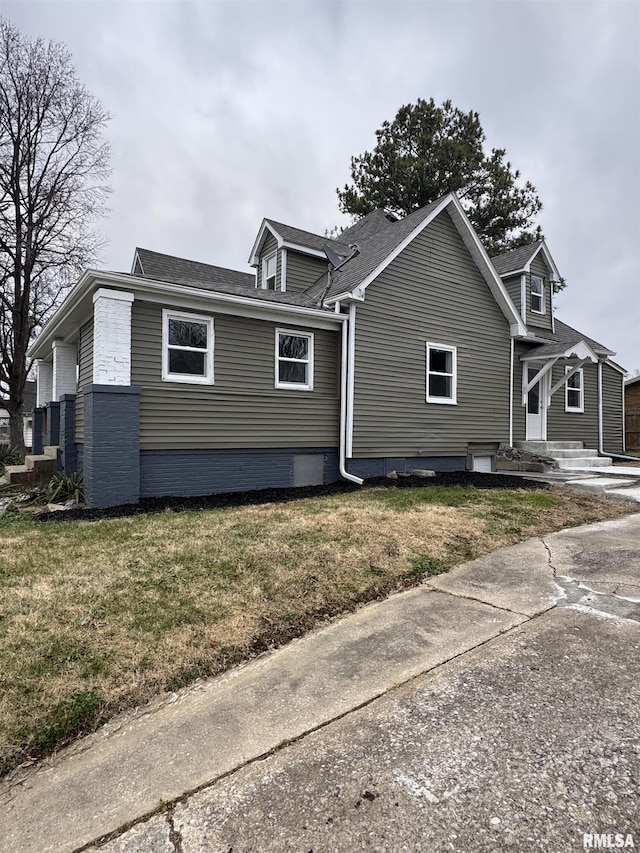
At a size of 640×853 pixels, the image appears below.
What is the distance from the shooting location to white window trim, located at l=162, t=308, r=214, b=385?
8070mm

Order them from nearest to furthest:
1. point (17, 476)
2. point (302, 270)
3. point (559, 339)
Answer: point (17, 476)
point (302, 270)
point (559, 339)

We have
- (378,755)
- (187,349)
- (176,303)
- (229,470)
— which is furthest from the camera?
(229,470)

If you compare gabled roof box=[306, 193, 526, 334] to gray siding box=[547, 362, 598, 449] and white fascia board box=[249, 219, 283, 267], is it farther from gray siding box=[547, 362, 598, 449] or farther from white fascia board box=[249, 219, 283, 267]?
gray siding box=[547, 362, 598, 449]

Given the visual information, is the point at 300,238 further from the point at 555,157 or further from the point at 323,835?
the point at 555,157

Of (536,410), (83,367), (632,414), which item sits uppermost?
(83,367)

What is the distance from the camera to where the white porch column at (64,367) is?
38.7 ft

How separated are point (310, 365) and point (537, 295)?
9.47m

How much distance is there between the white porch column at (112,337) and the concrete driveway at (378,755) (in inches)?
228

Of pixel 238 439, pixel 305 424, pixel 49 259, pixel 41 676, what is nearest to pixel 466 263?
pixel 305 424

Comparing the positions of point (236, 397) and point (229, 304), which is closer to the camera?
point (229, 304)

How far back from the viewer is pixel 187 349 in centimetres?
835

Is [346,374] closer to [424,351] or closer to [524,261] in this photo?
[424,351]

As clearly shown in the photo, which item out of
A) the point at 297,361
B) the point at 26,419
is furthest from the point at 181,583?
the point at 26,419

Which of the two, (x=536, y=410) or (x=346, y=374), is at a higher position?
(x=346, y=374)
